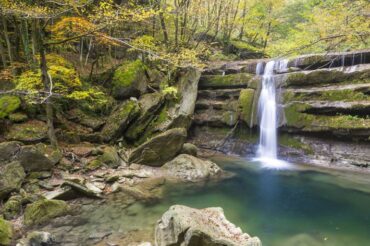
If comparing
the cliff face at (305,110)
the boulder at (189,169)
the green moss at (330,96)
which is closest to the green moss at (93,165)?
the boulder at (189,169)

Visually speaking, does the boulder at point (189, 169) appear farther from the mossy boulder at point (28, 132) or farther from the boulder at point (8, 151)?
the boulder at point (8, 151)

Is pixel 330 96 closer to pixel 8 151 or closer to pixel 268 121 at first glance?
pixel 268 121

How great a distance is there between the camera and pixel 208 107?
1705 cm

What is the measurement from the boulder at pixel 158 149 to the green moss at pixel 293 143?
519 centimetres

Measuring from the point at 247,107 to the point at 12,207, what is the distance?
11178 mm

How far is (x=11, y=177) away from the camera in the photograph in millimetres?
8375

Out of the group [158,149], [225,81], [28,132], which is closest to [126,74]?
[158,149]

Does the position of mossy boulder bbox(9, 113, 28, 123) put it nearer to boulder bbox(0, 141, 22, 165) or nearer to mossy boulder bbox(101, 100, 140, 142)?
Answer: boulder bbox(0, 141, 22, 165)

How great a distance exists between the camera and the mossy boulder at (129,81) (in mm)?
14391

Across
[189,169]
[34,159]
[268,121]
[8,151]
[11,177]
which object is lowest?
[189,169]

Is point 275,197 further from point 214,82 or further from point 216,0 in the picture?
point 216,0

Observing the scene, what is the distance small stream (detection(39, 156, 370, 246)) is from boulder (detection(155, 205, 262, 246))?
0.70 meters

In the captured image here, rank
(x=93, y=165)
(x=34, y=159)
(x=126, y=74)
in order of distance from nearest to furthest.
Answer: (x=34, y=159) < (x=93, y=165) < (x=126, y=74)

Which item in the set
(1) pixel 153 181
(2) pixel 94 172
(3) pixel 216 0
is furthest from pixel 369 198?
(3) pixel 216 0
